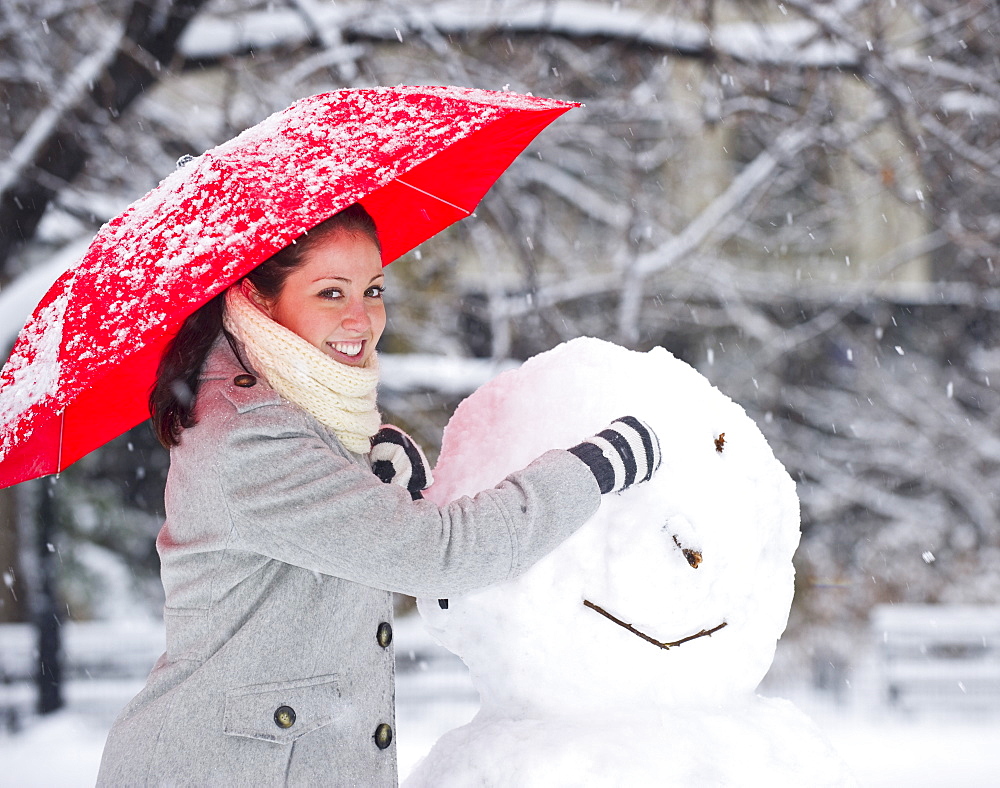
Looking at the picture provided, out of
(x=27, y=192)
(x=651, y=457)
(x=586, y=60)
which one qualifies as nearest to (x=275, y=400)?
(x=651, y=457)

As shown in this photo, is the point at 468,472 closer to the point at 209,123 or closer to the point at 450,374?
the point at 450,374

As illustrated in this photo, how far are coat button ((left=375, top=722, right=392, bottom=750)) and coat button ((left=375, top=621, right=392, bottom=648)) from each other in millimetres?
125

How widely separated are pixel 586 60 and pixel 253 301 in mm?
5160

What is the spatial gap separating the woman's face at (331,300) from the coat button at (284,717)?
1.79 feet

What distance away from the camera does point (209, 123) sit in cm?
560

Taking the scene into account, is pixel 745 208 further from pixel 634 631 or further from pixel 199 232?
pixel 199 232

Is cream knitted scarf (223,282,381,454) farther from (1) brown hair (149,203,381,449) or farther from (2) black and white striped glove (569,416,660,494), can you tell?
(2) black and white striped glove (569,416,660,494)

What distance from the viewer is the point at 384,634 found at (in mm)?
1565

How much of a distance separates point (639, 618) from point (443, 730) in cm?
442

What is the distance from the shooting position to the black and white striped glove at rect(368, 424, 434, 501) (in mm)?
1648

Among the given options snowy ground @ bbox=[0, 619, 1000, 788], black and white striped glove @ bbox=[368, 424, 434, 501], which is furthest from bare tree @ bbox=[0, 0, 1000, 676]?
black and white striped glove @ bbox=[368, 424, 434, 501]

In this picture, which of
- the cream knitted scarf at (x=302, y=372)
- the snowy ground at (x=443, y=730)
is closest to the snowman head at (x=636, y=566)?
the cream knitted scarf at (x=302, y=372)

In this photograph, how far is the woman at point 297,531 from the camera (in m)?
1.37

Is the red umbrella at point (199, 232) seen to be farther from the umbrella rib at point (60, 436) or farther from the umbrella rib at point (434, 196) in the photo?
the umbrella rib at point (434, 196)
